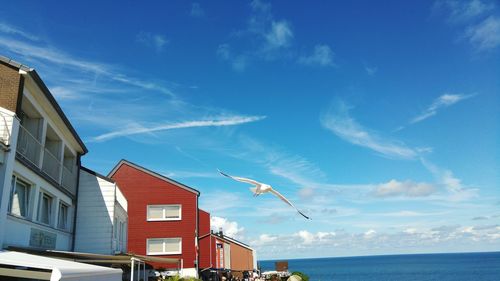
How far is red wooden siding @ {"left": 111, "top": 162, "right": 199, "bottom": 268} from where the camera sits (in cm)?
3412

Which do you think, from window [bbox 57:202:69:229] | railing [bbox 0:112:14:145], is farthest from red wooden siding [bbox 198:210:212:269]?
railing [bbox 0:112:14:145]

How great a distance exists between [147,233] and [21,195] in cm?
2041

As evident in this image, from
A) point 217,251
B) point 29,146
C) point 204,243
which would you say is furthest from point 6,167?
point 217,251

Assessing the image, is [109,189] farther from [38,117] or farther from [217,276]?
[217,276]

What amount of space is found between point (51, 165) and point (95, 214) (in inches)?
187

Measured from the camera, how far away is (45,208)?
17266 mm

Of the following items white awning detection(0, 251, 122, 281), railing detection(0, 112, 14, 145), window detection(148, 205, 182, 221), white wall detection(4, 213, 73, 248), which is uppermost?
window detection(148, 205, 182, 221)

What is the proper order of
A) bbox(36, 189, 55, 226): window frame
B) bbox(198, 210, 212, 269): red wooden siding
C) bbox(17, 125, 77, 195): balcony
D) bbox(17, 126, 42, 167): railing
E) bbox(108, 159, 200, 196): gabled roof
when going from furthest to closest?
1. bbox(198, 210, 212, 269): red wooden siding
2. bbox(108, 159, 200, 196): gabled roof
3. bbox(36, 189, 55, 226): window frame
4. bbox(17, 125, 77, 195): balcony
5. bbox(17, 126, 42, 167): railing

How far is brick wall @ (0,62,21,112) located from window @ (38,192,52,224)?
4.27 metres

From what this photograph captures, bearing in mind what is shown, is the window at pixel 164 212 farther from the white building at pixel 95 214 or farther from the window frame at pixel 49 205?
the window frame at pixel 49 205

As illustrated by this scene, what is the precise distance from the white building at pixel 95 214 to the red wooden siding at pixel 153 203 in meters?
11.9

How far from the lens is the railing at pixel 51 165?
16603mm

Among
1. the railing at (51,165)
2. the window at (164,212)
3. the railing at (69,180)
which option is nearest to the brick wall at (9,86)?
the railing at (51,165)

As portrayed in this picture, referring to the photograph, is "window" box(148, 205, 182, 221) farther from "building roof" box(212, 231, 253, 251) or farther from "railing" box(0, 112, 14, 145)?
"railing" box(0, 112, 14, 145)
